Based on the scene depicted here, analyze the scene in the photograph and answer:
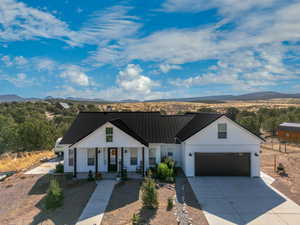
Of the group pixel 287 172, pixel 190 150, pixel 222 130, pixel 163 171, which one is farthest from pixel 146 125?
pixel 287 172

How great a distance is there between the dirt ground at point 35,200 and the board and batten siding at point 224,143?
25.4 ft

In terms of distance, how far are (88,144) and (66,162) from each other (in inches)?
115

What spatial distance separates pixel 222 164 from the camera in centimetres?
1741

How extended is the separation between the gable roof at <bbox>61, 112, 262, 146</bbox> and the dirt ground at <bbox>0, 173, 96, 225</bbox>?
3837 millimetres

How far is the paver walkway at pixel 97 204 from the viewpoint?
1073 centimetres

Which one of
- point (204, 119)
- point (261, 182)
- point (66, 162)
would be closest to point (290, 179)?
point (261, 182)

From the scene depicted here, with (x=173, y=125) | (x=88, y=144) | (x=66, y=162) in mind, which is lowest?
(x=66, y=162)

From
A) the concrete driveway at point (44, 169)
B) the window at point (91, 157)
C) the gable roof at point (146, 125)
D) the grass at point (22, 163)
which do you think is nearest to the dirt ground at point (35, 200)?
the concrete driveway at point (44, 169)

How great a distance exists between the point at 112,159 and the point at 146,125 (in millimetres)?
4766

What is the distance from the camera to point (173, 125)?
21.6m

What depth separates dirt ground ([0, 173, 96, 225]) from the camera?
436 inches

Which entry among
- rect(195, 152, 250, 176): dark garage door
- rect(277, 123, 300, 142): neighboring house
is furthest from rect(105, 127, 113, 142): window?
rect(277, 123, 300, 142): neighboring house

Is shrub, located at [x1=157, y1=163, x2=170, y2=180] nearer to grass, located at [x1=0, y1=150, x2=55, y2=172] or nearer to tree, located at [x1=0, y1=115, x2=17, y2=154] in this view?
grass, located at [x1=0, y1=150, x2=55, y2=172]

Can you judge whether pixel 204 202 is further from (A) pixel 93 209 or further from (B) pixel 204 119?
(B) pixel 204 119
